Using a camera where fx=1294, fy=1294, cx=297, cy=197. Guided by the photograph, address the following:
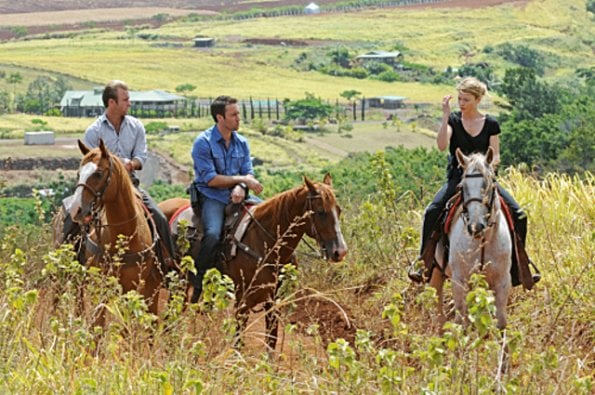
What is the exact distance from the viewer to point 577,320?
9586 mm

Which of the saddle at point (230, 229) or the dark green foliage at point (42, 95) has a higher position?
the saddle at point (230, 229)

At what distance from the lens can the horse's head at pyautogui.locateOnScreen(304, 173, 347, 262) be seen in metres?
9.56

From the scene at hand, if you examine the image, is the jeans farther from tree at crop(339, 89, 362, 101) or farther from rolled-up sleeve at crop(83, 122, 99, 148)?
tree at crop(339, 89, 362, 101)

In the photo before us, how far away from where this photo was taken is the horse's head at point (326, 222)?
956 cm

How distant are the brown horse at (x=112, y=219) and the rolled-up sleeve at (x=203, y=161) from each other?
1.85ft

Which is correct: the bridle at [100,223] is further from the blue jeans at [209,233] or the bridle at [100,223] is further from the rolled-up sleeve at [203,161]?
the rolled-up sleeve at [203,161]

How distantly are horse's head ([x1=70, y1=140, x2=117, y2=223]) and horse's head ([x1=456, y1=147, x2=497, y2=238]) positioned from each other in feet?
8.20

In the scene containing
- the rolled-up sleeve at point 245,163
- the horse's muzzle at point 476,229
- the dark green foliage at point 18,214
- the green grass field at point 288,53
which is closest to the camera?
the horse's muzzle at point 476,229

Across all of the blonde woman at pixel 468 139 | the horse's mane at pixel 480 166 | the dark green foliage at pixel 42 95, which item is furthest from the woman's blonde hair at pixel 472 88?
the dark green foliage at pixel 42 95

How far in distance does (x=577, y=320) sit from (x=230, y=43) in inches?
7188

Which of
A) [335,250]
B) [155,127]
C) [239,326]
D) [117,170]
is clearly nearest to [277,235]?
[335,250]

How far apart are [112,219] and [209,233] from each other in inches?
36.8

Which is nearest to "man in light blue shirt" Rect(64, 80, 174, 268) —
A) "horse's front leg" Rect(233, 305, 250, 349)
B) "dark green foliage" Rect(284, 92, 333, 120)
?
"horse's front leg" Rect(233, 305, 250, 349)

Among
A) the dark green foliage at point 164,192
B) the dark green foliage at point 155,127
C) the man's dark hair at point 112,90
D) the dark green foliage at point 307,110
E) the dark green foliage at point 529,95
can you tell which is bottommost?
the dark green foliage at point 307,110
